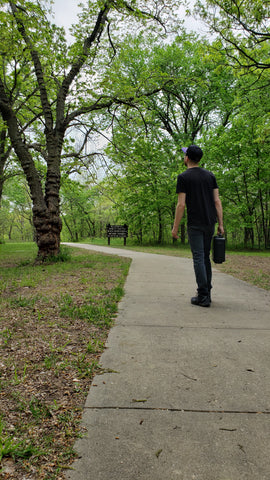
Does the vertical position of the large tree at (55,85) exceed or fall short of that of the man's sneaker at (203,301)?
it exceeds it

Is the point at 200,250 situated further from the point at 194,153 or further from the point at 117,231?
the point at 117,231

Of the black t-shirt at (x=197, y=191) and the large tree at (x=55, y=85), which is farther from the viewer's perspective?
the large tree at (x=55, y=85)

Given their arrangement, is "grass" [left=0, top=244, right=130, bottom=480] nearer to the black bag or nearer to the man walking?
the man walking

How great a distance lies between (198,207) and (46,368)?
2786 millimetres

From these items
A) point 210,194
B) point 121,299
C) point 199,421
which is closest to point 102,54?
point 210,194

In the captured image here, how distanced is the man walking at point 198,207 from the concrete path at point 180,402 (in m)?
0.61

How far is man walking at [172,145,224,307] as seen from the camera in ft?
12.5

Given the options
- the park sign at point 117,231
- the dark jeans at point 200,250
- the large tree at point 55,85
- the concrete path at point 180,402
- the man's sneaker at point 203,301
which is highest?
the large tree at point 55,85

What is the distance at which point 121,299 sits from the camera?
4.16 metres

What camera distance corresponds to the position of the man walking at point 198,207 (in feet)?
12.5

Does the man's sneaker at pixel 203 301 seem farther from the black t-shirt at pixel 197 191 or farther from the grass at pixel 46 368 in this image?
the grass at pixel 46 368

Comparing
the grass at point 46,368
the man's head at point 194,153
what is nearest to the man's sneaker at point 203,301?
the grass at point 46,368

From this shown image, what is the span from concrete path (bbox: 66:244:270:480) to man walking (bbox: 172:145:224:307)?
24.1 inches

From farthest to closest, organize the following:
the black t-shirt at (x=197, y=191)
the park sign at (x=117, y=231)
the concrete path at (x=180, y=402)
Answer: the park sign at (x=117, y=231) < the black t-shirt at (x=197, y=191) < the concrete path at (x=180, y=402)
